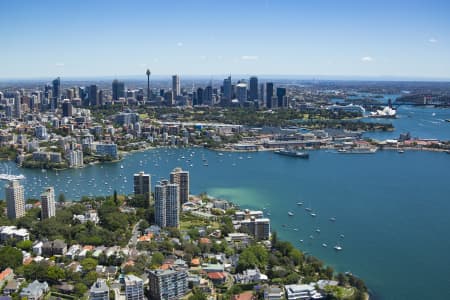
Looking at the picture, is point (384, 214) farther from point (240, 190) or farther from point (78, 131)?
point (78, 131)

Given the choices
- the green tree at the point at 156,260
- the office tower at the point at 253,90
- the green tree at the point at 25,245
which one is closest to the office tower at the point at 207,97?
the office tower at the point at 253,90

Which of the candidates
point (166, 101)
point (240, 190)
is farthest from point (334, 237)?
point (166, 101)

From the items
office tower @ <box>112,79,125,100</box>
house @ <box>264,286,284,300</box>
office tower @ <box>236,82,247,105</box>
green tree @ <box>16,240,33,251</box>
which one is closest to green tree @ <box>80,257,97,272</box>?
green tree @ <box>16,240,33,251</box>

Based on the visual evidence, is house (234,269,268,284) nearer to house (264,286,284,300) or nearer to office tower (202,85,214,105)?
house (264,286,284,300)

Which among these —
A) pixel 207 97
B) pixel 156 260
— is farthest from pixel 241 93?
pixel 156 260

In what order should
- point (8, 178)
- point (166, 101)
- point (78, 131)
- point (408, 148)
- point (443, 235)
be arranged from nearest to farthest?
1. point (443, 235)
2. point (8, 178)
3. point (408, 148)
4. point (78, 131)
5. point (166, 101)

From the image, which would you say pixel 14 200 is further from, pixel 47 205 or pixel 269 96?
pixel 269 96
